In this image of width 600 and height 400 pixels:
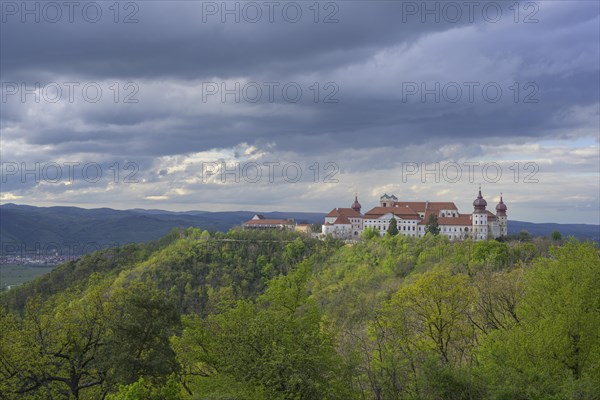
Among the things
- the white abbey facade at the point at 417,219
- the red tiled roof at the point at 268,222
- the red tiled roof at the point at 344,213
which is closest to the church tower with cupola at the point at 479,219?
the white abbey facade at the point at 417,219

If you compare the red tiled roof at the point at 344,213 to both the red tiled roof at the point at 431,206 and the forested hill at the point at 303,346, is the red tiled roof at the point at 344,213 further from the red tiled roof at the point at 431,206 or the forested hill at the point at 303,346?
the forested hill at the point at 303,346

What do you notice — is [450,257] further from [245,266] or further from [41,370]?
[41,370]

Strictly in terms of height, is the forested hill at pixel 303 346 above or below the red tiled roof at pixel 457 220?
below

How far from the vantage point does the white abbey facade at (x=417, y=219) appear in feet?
366

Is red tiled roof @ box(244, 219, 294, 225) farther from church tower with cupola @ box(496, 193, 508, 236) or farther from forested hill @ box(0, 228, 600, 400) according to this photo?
forested hill @ box(0, 228, 600, 400)

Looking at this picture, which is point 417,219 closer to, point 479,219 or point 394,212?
point 394,212

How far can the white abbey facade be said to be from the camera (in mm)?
111562

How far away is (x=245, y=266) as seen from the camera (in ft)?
366

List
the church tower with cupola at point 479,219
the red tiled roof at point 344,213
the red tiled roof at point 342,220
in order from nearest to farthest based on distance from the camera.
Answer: the church tower with cupola at point 479,219, the red tiled roof at point 342,220, the red tiled roof at point 344,213

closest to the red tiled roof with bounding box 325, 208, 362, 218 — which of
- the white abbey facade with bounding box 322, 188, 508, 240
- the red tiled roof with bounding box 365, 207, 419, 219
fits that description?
the white abbey facade with bounding box 322, 188, 508, 240

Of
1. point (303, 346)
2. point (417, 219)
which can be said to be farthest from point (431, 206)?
point (303, 346)

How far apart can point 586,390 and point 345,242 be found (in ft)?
317

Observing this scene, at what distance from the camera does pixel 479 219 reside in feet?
365

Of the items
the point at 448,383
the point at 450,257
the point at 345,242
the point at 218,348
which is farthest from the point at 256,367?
the point at 345,242
